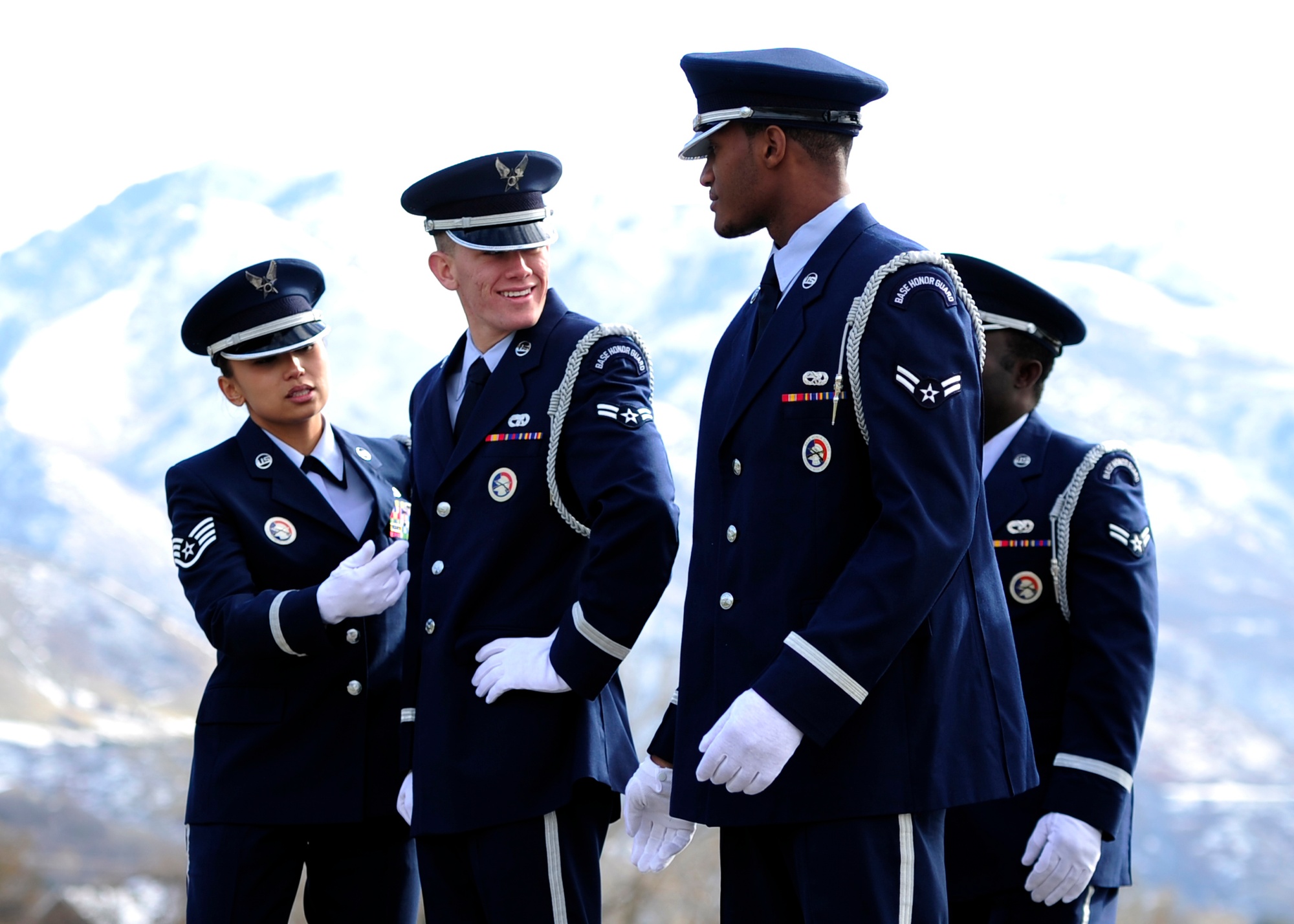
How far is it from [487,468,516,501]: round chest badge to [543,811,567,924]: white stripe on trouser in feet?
2.39

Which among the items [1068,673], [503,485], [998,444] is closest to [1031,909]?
[1068,673]

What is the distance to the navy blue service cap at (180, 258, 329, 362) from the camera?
12.6 feet

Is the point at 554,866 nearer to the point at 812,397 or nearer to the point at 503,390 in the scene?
the point at 503,390

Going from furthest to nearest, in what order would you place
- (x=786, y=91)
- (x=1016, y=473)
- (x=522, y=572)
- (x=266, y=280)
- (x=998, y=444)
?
(x=266, y=280) < (x=998, y=444) < (x=1016, y=473) < (x=522, y=572) < (x=786, y=91)

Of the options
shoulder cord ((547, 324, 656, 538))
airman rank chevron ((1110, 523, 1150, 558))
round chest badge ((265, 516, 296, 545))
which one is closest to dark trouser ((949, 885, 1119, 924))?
airman rank chevron ((1110, 523, 1150, 558))

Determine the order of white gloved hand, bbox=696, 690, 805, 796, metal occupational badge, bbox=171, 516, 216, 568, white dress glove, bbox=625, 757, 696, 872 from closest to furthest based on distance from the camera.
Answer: white gloved hand, bbox=696, 690, 805, 796, white dress glove, bbox=625, 757, 696, 872, metal occupational badge, bbox=171, 516, 216, 568

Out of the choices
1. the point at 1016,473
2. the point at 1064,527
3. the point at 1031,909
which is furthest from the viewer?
the point at 1016,473

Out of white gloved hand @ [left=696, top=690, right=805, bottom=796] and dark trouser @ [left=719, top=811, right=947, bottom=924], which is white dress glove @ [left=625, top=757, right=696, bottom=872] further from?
white gloved hand @ [left=696, top=690, right=805, bottom=796]

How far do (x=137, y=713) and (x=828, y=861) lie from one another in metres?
60.5

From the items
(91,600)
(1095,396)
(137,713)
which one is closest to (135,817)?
(137,713)

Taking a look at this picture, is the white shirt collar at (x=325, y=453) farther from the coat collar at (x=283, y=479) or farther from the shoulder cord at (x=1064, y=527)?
the shoulder cord at (x=1064, y=527)

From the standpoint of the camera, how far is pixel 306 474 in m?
3.81

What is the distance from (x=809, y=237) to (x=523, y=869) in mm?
1501

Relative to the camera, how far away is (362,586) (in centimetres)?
328
